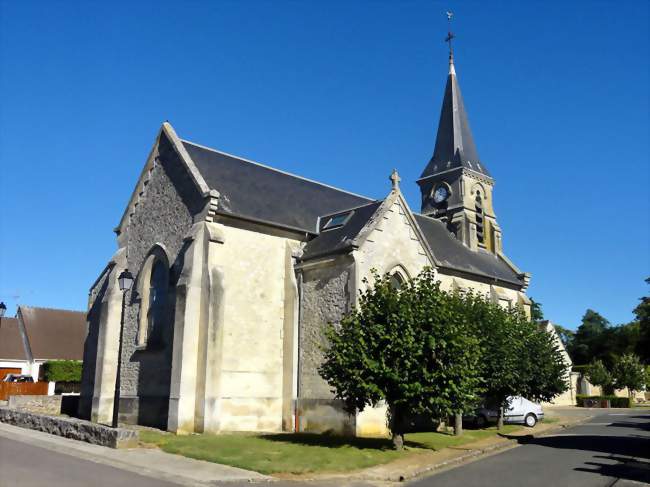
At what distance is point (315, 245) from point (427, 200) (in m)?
17.4

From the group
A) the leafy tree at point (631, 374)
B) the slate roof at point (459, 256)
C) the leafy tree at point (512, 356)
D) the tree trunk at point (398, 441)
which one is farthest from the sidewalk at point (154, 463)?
the leafy tree at point (631, 374)

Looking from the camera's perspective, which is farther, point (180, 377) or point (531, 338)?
point (531, 338)

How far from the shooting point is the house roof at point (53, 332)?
1781 inches

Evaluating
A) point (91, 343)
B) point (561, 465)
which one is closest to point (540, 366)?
point (561, 465)

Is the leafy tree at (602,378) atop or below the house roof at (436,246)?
below

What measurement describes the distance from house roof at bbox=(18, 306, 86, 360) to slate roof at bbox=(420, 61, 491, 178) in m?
30.9

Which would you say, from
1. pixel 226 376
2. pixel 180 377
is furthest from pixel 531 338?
pixel 180 377

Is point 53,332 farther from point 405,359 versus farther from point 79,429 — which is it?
point 405,359

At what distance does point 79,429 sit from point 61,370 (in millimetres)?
27119

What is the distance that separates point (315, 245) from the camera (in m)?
24.3

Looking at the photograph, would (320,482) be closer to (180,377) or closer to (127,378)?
(180,377)

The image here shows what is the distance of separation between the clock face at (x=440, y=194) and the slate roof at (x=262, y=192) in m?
10.6

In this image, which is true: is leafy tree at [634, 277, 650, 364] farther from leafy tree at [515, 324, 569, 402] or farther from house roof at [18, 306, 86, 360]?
house roof at [18, 306, 86, 360]

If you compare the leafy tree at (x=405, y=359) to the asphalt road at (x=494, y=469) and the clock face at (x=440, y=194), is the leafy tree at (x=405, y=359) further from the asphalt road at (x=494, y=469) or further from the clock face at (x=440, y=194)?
the clock face at (x=440, y=194)
